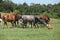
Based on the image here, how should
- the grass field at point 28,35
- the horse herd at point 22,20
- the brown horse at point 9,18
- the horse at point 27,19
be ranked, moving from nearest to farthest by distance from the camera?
the grass field at point 28,35 → the brown horse at point 9,18 → the horse herd at point 22,20 → the horse at point 27,19

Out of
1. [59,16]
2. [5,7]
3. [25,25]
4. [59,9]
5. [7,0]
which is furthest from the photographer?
[7,0]

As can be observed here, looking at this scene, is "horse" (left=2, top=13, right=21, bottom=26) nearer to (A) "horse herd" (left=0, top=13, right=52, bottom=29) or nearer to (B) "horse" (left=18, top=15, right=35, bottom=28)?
(A) "horse herd" (left=0, top=13, right=52, bottom=29)

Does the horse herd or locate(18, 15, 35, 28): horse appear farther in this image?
locate(18, 15, 35, 28): horse

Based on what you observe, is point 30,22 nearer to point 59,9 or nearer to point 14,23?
point 14,23

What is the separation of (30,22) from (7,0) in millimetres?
46212

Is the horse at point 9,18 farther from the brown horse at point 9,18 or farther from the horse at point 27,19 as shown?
the horse at point 27,19

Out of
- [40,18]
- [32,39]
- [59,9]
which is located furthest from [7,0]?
[32,39]

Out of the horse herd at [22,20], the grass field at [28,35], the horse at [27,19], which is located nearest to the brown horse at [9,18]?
the horse herd at [22,20]

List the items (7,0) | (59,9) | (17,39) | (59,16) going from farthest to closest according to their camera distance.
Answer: (7,0), (59,9), (59,16), (17,39)

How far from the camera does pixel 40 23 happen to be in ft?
76.2

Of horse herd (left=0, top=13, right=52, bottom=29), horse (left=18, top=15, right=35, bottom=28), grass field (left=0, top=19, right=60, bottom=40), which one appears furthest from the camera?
horse (left=18, top=15, right=35, bottom=28)

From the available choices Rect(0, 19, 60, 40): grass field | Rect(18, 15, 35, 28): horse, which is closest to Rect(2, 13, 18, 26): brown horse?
Rect(18, 15, 35, 28): horse

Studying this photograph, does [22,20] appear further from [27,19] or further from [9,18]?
[9,18]

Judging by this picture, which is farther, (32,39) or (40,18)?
(40,18)
